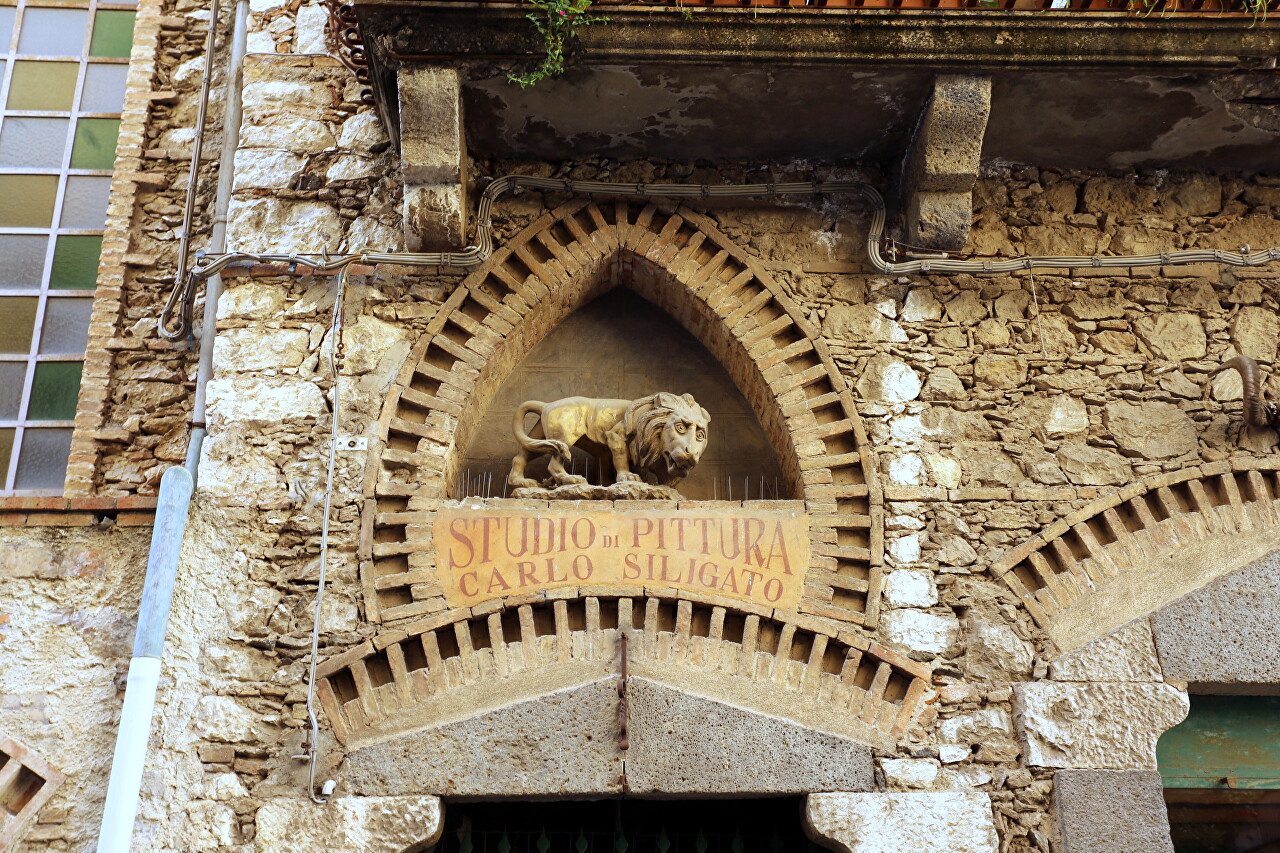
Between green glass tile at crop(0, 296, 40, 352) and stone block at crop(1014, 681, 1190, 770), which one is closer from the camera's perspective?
stone block at crop(1014, 681, 1190, 770)

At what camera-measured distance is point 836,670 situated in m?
5.22

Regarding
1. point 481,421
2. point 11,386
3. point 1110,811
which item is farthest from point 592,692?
point 11,386

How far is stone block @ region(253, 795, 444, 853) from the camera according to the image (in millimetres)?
4812

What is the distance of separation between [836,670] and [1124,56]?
9.23 feet

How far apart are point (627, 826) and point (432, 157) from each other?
3012 millimetres

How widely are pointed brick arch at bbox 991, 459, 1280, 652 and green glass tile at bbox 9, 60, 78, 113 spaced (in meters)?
5.20

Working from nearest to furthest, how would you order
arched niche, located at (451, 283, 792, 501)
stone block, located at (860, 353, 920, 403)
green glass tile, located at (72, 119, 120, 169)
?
stone block, located at (860, 353, 920, 403)
arched niche, located at (451, 283, 792, 501)
green glass tile, located at (72, 119, 120, 169)

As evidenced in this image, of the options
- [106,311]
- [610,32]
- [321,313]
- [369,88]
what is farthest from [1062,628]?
[106,311]

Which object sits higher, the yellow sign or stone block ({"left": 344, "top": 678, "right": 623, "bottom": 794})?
the yellow sign

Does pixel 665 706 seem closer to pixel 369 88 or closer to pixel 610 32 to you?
pixel 610 32

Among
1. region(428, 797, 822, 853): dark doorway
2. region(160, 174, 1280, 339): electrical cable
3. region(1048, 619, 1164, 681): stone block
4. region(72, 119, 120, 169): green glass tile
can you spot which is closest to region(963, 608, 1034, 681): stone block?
region(1048, 619, 1164, 681): stone block

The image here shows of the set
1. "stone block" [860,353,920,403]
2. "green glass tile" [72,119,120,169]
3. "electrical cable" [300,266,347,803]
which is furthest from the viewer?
"green glass tile" [72,119,120,169]

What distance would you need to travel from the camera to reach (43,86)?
6.74 metres

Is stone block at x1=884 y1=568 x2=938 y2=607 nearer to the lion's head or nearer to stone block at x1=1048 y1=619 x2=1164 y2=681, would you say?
stone block at x1=1048 y1=619 x2=1164 y2=681
